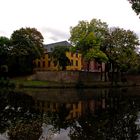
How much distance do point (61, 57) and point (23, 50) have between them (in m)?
16.3

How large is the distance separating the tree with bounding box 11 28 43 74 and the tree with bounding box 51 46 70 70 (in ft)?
26.2

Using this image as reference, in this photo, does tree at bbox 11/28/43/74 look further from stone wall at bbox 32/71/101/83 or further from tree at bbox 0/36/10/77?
stone wall at bbox 32/71/101/83

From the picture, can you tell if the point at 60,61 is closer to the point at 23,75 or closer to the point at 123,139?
the point at 23,75

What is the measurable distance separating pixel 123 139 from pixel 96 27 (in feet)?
229

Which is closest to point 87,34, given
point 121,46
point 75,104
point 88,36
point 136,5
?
point 88,36

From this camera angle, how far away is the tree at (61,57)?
316ft

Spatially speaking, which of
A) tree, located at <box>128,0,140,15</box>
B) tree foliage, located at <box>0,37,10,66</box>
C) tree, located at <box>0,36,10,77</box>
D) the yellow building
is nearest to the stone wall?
tree, located at <box>0,36,10,77</box>

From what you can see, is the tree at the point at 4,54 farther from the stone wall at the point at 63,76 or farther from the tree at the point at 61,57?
the tree at the point at 61,57

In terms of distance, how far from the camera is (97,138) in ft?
57.5

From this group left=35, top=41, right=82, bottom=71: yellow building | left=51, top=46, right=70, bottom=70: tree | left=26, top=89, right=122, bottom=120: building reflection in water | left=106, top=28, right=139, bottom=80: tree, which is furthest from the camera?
left=35, top=41, right=82, bottom=71: yellow building

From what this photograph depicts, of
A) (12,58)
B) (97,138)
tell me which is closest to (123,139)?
(97,138)

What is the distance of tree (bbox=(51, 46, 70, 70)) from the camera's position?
316 feet

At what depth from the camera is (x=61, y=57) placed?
9650 centimetres

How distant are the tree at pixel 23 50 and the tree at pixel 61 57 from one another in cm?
798
